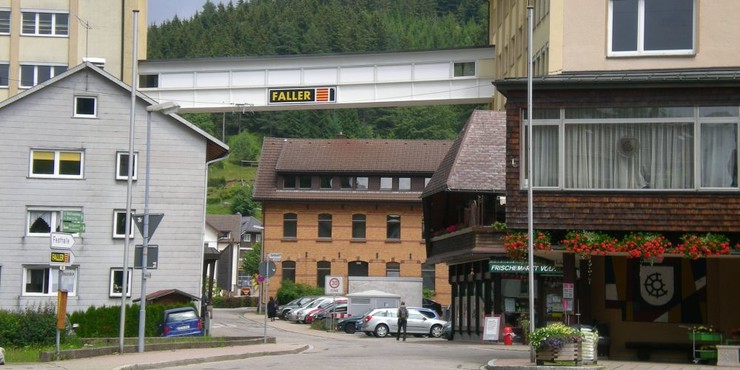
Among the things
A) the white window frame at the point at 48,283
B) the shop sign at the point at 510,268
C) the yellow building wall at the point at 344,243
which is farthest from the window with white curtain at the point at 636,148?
the yellow building wall at the point at 344,243

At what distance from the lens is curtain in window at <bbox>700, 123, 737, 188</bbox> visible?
27.9 m

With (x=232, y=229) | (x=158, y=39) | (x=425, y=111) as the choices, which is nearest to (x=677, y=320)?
(x=232, y=229)

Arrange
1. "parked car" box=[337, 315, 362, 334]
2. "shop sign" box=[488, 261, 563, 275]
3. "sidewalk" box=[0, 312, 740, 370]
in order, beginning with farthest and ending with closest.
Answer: "parked car" box=[337, 315, 362, 334]
"shop sign" box=[488, 261, 563, 275]
"sidewalk" box=[0, 312, 740, 370]

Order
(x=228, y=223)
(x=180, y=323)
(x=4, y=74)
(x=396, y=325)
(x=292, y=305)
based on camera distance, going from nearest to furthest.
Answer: (x=180, y=323)
(x=396, y=325)
(x=4, y=74)
(x=292, y=305)
(x=228, y=223)

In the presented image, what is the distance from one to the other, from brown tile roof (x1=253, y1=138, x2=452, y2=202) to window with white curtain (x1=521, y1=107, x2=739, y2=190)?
47926mm

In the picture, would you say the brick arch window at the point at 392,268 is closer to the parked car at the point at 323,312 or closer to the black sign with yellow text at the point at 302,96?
the parked car at the point at 323,312

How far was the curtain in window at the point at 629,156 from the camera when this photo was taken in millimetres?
28297

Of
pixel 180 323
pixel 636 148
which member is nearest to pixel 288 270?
pixel 180 323

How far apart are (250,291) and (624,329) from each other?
268 ft

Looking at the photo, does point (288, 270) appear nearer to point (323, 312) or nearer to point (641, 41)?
point (323, 312)

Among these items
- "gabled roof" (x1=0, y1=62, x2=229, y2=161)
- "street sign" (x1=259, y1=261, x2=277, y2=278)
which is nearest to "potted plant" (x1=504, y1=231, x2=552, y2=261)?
"street sign" (x1=259, y1=261, x2=277, y2=278)

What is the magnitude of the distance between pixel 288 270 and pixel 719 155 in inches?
2056

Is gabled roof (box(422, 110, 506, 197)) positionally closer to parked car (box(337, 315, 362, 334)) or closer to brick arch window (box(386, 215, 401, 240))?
parked car (box(337, 315, 362, 334))

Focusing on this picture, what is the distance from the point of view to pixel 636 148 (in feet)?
93.9
